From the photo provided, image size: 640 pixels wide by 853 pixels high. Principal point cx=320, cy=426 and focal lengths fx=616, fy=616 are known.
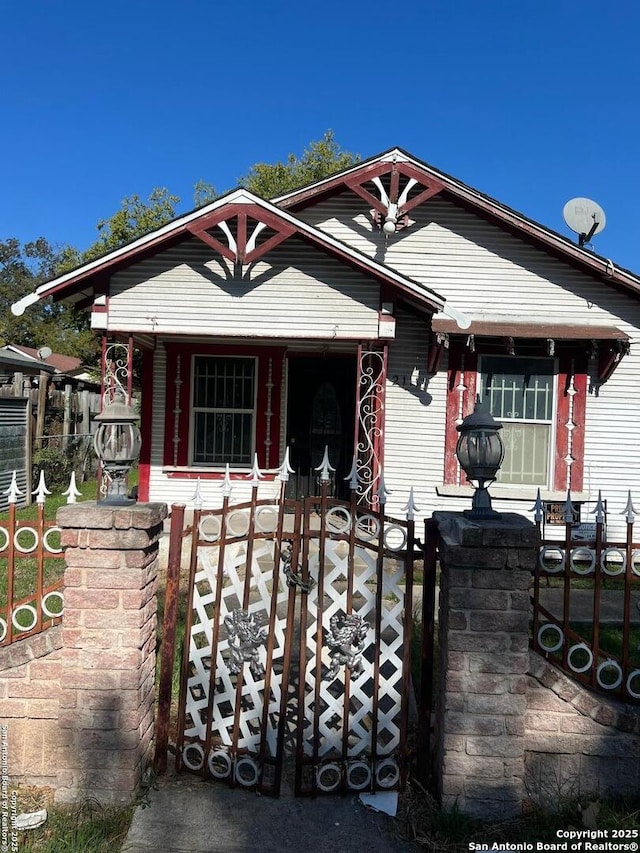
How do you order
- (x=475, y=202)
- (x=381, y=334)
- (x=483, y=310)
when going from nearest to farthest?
→ (x=381, y=334) → (x=475, y=202) → (x=483, y=310)

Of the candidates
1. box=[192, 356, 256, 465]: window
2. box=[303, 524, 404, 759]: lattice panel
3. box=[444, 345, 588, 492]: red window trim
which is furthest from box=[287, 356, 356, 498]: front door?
box=[303, 524, 404, 759]: lattice panel

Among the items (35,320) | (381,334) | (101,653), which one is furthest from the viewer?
(35,320)

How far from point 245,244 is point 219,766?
19.4ft

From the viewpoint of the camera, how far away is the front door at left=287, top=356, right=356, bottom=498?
995 centimetres

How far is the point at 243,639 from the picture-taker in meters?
3.41

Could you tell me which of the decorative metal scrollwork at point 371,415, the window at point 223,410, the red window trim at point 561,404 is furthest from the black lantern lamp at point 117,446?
the window at point 223,410

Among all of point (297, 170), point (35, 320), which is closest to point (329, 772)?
point (297, 170)

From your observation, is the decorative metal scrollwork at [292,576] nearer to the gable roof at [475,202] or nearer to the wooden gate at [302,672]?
the wooden gate at [302,672]

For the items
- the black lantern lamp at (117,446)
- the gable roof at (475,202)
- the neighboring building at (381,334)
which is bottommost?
the black lantern lamp at (117,446)

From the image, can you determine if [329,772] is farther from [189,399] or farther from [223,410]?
[189,399]

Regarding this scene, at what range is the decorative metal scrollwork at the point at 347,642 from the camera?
3.38m

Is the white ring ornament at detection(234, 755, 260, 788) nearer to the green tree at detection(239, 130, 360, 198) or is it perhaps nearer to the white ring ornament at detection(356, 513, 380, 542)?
the white ring ornament at detection(356, 513, 380, 542)

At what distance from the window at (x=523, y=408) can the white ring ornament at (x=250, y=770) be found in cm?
643

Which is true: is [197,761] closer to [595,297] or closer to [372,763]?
[372,763]
